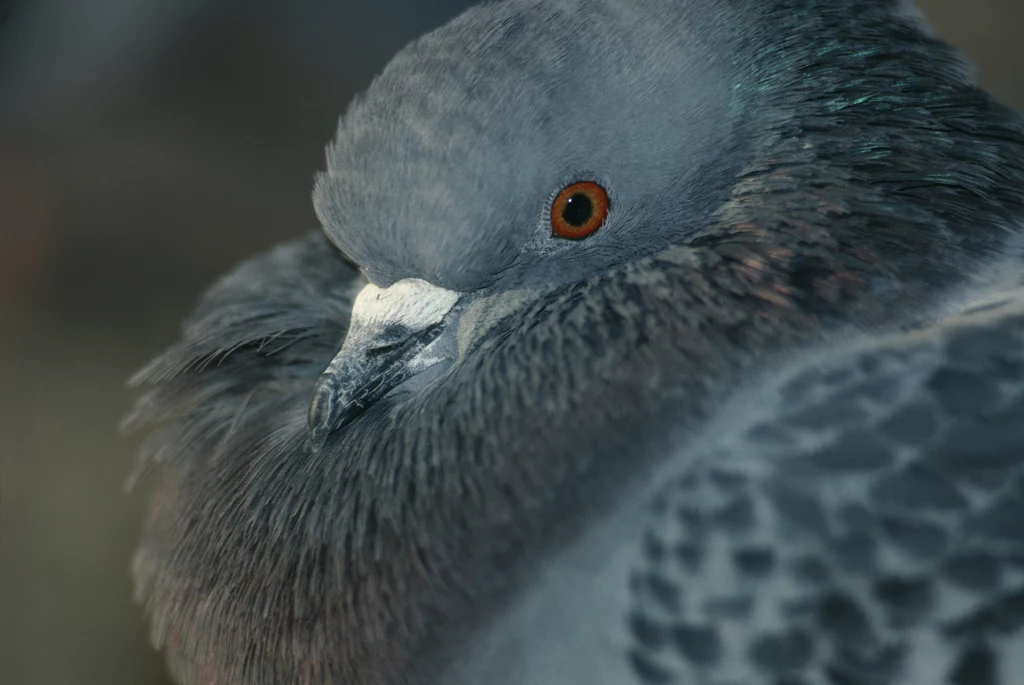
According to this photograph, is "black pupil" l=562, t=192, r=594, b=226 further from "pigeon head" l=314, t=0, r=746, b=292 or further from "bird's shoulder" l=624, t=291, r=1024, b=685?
"bird's shoulder" l=624, t=291, r=1024, b=685

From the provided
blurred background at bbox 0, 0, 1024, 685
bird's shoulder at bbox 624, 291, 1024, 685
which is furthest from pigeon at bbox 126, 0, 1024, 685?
blurred background at bbox 0, 0, 1024, 685

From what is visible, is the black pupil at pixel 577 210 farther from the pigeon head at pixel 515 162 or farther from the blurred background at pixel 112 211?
the blurred background at pixel 112 211

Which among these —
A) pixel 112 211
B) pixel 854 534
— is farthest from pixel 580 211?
pixel 112 211

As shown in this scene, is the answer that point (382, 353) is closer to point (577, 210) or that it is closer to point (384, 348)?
point (384, 348)

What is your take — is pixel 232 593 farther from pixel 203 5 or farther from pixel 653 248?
pixel 203 5

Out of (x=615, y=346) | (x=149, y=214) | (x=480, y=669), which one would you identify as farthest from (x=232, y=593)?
(x=149, y=214)


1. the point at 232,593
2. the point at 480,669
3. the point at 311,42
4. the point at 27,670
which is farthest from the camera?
the point at 311,42
